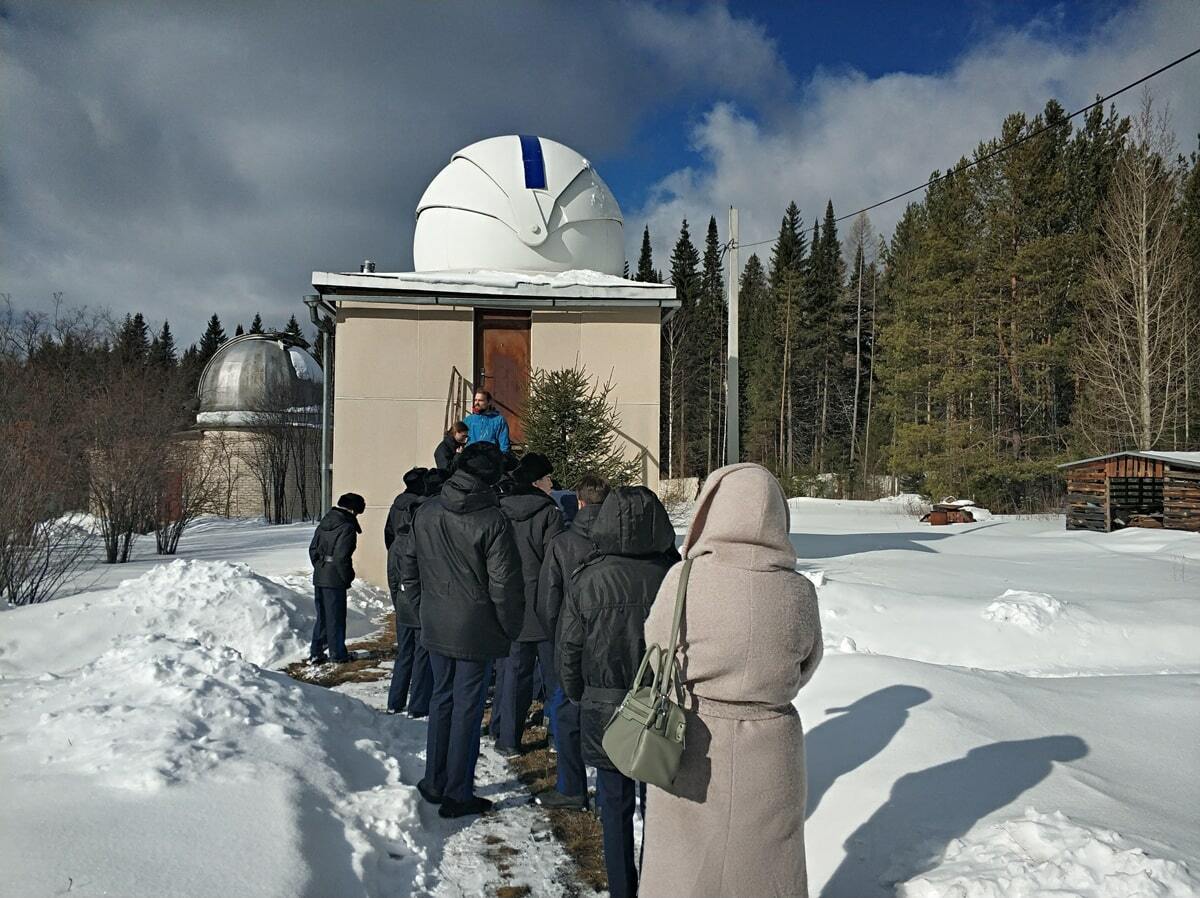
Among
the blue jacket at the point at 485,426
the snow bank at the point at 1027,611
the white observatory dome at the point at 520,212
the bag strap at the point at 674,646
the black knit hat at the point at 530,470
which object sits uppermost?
the white observatory dome at the point at 520,212

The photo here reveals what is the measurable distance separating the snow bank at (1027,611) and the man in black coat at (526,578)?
4860 millimetres

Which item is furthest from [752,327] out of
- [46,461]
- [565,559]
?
[565,559]

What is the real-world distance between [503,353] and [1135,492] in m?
13.7

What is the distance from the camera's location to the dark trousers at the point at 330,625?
7.78 metres

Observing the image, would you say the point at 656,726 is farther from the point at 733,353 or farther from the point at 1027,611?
the point at 733,353

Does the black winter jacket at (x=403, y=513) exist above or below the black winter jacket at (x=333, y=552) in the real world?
above

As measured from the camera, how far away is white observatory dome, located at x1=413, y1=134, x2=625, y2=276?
14.1 meters

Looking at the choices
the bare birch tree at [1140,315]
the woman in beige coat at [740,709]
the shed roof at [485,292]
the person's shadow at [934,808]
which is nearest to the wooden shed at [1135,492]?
the bare birch tree at [1140,315]

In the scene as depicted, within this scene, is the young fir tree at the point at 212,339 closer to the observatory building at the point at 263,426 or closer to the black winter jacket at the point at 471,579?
the observatory building at the point at 263,426

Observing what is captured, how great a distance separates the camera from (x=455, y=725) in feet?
14.3

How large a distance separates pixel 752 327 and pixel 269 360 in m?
31.1

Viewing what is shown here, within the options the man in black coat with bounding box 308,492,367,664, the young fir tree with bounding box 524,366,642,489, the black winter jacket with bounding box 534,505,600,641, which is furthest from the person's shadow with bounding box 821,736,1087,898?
the young fir tree with bounding box 524,366,642,489

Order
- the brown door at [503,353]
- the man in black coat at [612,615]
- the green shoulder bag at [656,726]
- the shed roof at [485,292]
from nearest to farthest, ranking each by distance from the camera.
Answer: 1. the green shoulder bag at [656,726]
2. the man in black coat at [612,615]
3. the shed roof at [485,292]
4. the brown door at [503,353]

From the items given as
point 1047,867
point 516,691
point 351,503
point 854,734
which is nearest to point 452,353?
point 351,503
